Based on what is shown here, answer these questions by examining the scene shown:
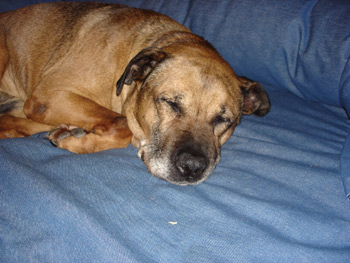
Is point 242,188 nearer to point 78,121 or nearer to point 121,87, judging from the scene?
point 121,87

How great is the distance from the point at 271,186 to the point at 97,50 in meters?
2.31

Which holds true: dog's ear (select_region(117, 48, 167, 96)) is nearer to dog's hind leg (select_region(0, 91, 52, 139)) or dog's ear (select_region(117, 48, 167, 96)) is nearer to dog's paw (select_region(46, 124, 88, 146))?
dog's paw (select_region(46, 124, 88, 146))

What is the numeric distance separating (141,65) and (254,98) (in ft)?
4.57

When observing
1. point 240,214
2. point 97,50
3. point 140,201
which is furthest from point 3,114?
point 240,214

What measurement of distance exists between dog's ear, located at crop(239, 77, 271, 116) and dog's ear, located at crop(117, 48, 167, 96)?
99 cm

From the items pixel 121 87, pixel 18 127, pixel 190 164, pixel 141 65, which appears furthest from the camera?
pixel 18 127

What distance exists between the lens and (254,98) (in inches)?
130

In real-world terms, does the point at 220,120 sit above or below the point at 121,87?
below

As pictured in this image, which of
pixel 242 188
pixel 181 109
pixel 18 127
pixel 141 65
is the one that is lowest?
pixel 18 127

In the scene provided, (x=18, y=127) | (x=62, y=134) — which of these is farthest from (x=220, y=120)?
(x=18, y=127)

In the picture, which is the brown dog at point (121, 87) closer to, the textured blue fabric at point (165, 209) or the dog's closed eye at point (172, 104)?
the dog's closed eye at point (172, 104)

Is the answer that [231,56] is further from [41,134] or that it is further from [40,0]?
[40,0]

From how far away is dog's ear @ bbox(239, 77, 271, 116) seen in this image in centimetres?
319

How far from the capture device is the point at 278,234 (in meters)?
2.03
